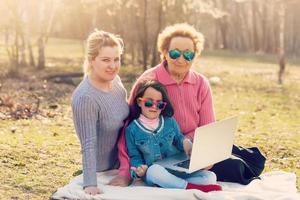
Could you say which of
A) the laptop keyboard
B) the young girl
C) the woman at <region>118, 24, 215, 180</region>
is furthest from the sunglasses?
the laptop keyboard

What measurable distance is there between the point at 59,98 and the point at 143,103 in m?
6.87

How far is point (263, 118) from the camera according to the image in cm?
1057

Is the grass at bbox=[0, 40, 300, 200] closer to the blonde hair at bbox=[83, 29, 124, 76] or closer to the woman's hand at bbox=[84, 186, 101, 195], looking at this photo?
the woman's hand at bbox=[84, 186, 101, 195]

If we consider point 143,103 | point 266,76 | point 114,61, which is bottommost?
point 266,76

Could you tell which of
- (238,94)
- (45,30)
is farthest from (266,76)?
(45,30)

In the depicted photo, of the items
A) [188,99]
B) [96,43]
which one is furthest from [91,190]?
[188,99]

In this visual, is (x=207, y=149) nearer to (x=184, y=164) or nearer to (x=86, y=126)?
(x=184, y=164)

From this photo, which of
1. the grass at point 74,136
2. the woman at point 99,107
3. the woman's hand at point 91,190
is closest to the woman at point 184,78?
the woman at point 99,107

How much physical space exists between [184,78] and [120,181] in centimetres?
112

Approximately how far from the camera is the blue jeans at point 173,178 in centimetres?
506

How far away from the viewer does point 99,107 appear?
5.18 meters

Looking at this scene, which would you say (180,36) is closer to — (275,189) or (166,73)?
(166,73)

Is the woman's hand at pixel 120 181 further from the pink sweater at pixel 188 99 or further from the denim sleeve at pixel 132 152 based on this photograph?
the pink sweater at pixel 188 99

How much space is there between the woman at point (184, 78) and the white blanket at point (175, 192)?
2.14 ft
